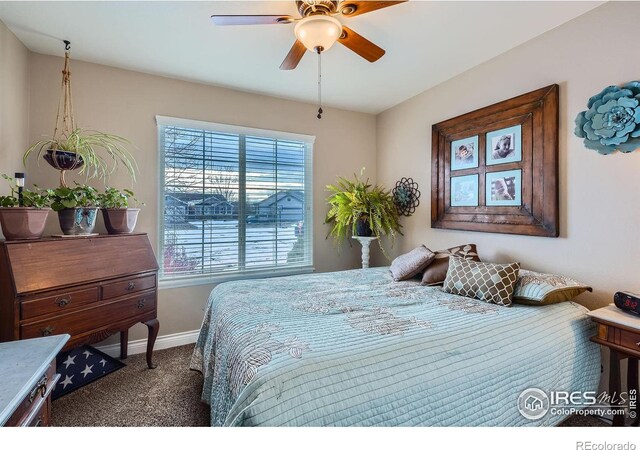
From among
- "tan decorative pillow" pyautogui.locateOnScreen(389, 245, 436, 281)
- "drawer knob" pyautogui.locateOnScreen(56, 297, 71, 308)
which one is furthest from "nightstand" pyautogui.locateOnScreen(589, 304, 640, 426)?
"drawer knob" pyautogui.locateOnScreen(56, 297, 71, 308)

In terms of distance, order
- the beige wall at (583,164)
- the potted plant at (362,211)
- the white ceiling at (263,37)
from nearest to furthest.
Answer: the beige wall at (583,164) → the white ceiling at (263,37) → the potted plant at (362,211)

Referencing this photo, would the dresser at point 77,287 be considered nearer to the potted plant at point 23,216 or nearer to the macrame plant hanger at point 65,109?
the potted plant at point 23,216

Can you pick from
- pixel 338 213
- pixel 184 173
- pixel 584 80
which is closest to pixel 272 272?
pixel 338 213

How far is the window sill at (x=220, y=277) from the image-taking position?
2.83m

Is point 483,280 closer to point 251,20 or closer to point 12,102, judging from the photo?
point 251,20

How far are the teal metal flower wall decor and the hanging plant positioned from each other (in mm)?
3511

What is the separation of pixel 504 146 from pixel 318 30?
179cm

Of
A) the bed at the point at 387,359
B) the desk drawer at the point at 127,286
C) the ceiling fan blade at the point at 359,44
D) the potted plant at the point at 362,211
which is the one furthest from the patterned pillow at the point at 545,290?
the desk drawer at the point at 127,286

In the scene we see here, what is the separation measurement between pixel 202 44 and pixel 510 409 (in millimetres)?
3011

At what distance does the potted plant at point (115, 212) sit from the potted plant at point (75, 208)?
0.07 m

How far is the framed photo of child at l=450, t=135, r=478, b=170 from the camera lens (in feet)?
8.61

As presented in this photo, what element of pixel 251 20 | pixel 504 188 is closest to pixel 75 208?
pixel 251 20

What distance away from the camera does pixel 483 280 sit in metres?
1.97

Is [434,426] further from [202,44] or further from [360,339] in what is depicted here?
[202,44]
